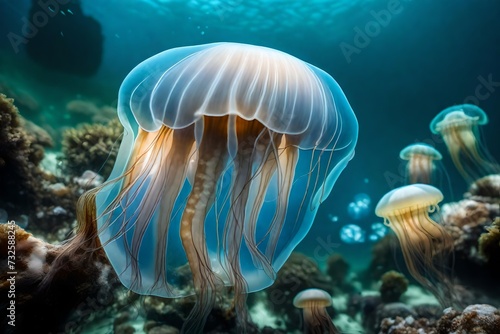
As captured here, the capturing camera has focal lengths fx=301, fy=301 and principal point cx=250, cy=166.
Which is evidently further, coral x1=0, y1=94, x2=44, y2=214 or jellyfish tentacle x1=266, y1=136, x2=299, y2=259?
coral x1=0, y1=94, x2=44, y2=214

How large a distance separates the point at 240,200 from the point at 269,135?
54 centimetres

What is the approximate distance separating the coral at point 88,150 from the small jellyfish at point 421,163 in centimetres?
649

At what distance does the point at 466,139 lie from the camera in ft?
22.0

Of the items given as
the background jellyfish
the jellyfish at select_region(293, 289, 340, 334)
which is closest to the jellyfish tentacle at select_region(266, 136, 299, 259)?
the background jellyfish

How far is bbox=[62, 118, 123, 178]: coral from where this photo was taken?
17.2 ft

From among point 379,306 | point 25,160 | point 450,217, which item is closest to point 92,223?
point 25,160

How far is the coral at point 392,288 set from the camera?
18.8ft

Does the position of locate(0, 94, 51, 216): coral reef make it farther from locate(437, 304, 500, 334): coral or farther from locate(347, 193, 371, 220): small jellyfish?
locate(347, 193, 371, 220): small jellyfish

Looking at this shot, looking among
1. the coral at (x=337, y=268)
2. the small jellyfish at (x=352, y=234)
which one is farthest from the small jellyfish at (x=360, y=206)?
the coral at (x=337, y=268)

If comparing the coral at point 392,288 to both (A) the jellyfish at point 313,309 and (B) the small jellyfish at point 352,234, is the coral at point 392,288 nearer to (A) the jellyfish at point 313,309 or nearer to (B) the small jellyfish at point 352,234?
(A) the jellyfish at point 313,309

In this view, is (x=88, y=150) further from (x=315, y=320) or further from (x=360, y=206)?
(x=360, y=206)

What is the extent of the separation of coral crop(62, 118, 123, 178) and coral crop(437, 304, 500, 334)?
507cm

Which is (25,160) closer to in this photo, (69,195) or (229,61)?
(69,195)

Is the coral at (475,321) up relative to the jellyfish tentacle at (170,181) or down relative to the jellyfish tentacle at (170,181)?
down
